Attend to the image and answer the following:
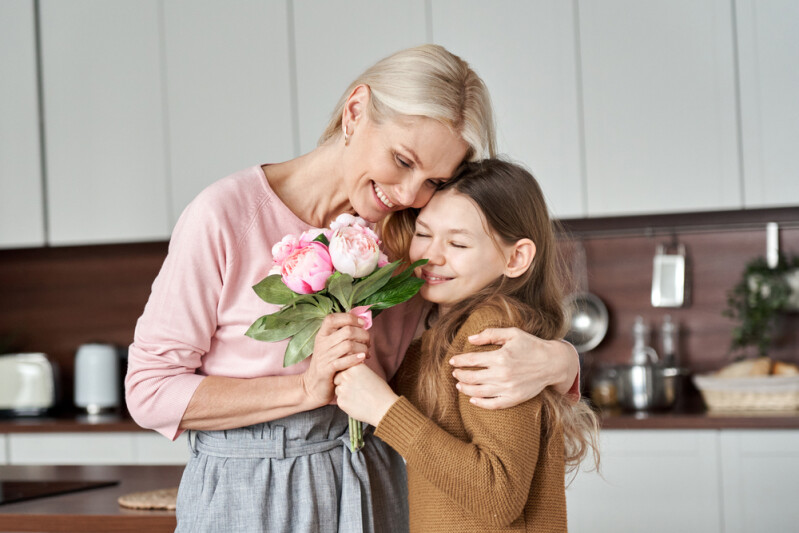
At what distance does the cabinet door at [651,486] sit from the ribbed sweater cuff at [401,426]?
69.1 inches

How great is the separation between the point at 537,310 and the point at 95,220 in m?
2.56

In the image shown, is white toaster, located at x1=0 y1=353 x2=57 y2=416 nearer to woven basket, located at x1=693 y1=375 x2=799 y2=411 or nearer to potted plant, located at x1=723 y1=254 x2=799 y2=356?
woven basket, located at x1=693 y1=375 x2=799 y2=411

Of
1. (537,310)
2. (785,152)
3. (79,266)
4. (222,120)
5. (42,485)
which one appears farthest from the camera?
(79,266)

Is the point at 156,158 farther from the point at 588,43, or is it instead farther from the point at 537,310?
the point at 537,310

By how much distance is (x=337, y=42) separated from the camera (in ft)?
11.1

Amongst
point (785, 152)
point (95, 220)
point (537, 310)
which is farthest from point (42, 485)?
point (785, 152)

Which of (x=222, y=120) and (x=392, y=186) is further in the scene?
(x=222, y=120)

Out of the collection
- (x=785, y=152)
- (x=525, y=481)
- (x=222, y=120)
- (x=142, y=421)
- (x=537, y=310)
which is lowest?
(x=525, y=481)

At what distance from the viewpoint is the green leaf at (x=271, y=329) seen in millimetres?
1286

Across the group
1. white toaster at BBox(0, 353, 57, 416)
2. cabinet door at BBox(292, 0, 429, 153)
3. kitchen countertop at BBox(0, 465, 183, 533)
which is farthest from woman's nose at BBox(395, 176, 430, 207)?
white toaster at BBox(0, 353, 57, 416)

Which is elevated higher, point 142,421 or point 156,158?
point 156,158

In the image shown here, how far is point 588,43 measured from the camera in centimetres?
316

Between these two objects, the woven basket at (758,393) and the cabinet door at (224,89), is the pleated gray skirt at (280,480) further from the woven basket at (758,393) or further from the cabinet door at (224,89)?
the cabinet door at (224,89)

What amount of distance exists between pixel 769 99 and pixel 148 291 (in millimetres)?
2615
